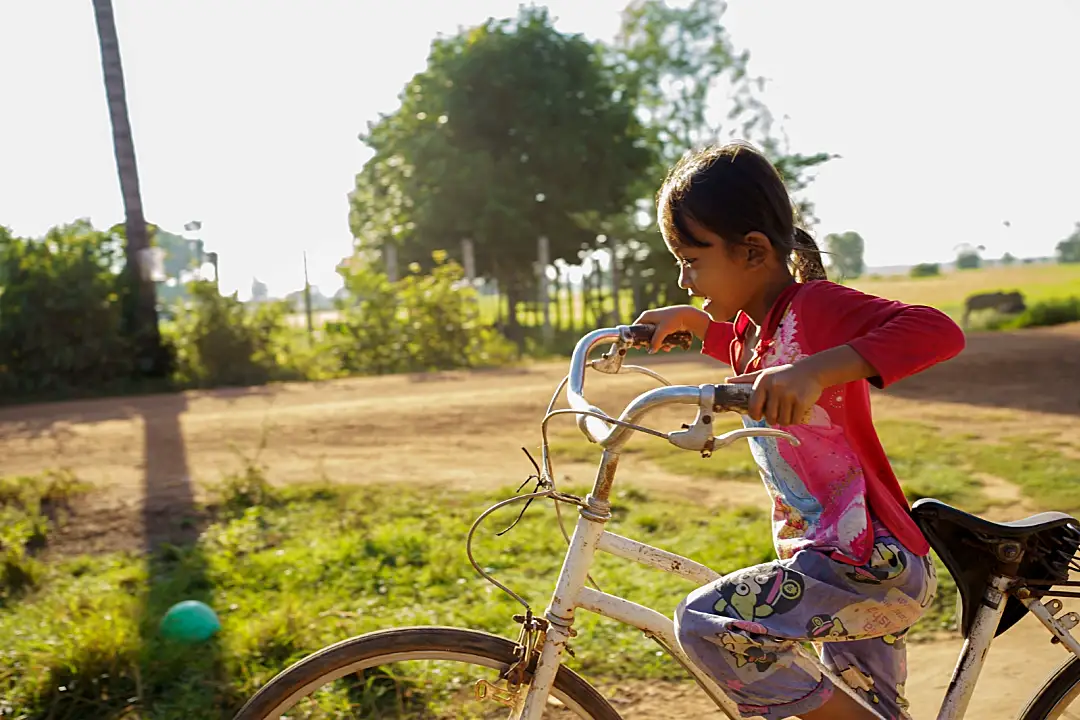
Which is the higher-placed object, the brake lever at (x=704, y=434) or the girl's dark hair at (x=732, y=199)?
the girl's dark hair at (x=732, y=199)

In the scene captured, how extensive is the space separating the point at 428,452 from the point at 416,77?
1389 cm

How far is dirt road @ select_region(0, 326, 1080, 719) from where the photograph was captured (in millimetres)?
5348

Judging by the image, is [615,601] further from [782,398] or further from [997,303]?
[997,303]

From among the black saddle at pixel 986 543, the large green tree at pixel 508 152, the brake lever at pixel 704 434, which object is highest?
the large green tree at pixel 508 152

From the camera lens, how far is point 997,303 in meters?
19.7

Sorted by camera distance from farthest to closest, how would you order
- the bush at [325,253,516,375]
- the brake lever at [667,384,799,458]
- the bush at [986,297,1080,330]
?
the bush at [986,297,1080,330] < the bush at [325,253,516,375] < the brake lever at [667,384,799,458]

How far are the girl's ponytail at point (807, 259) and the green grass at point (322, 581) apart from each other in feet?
5.75

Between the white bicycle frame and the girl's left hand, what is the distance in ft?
0.48

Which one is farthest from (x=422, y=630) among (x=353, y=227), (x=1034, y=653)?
(x=353, y=227)

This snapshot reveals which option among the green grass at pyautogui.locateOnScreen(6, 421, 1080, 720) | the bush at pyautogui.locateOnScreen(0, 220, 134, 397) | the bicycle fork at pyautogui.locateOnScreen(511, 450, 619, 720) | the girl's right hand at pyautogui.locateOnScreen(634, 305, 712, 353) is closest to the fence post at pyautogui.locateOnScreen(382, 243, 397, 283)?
the bush at pyautogui.locateOnScreen(0, 220, 134, 397)

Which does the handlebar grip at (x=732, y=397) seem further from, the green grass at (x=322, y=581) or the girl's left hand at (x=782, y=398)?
the green grass at (x=322, y=581)

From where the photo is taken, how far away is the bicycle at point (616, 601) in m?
1.77

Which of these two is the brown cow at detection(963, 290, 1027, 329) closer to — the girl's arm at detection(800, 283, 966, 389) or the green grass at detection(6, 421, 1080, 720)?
the green grass at detection(6, 421, 1080, 720)

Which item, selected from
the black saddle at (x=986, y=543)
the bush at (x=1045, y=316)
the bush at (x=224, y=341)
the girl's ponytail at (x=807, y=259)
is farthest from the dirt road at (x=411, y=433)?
the bush at (x=1045, y=316)
